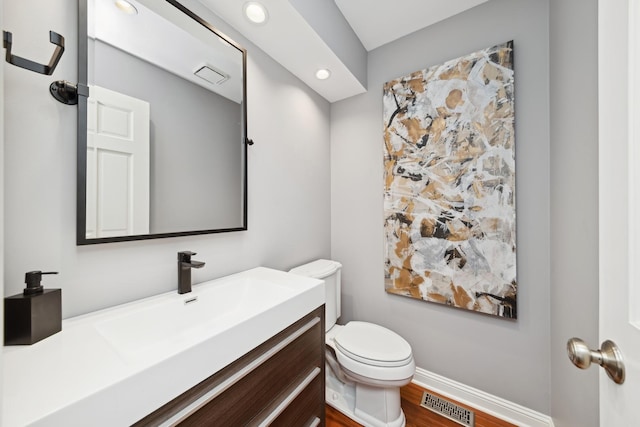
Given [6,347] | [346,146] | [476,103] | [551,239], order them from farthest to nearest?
[346,146], [476,103], [551,239], [6,347]

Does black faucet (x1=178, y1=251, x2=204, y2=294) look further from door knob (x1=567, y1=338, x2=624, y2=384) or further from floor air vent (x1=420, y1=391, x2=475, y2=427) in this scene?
floor air vent (x1=420, y1=391, x2=475, y2=427)

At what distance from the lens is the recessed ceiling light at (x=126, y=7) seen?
920 mm

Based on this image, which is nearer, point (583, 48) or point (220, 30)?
point (583, 48)

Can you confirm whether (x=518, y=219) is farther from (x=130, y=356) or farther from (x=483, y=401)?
(x=130, y=356)

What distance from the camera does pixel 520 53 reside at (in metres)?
1.37

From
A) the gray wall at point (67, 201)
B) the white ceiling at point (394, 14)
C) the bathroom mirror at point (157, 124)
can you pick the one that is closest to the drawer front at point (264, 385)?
the gray wall at point (67, 201)

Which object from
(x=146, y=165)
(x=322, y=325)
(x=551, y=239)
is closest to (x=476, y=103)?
(x=551, y=239)

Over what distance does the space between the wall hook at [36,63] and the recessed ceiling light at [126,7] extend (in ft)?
1.28

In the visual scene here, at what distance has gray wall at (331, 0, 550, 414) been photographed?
1336 millimetres

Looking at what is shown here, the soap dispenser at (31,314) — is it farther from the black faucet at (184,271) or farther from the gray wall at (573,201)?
the gray wall at (573,201)

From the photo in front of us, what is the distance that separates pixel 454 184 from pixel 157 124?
1567 mm

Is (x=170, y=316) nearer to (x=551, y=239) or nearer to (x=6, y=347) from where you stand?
(x=6, y=347)

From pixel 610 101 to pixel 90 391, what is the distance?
3.78 ft

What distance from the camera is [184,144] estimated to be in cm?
113
